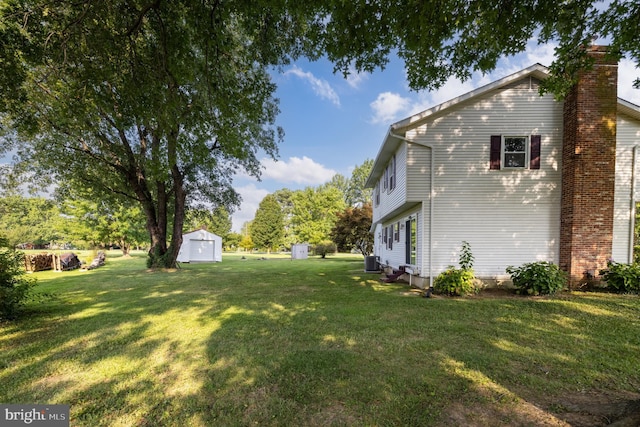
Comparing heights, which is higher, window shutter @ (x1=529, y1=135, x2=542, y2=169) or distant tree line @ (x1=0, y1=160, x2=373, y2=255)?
window shutter @ (x1=529, y1=135, x2=542, y2=169)

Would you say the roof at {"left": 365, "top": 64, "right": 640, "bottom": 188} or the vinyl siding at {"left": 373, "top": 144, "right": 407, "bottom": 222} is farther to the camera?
Answer: the vinyl siding at {"left": 373, "top": 144, "right": 407, "bottom": 222}

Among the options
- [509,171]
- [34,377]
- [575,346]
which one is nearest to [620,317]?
[575,346]

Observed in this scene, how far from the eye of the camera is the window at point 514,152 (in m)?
9.00

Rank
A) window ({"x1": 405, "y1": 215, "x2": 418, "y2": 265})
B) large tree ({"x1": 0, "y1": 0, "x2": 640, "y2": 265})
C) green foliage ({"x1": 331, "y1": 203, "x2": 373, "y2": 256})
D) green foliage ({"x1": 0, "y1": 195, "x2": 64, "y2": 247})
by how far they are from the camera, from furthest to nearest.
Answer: green foliage ({"x1": 0, "y1": 195, "x2": 64, "y2": 247}) < green foliage ({"x1": 331, "y1": 203, "x2": 373, "y2": 256}) < window ({"x1": 405, "y1": 215, "x2": 418, "y2": 265}) < large tree ({"x1": 0, "y1": 0, "x2": 640, "y2": 265})

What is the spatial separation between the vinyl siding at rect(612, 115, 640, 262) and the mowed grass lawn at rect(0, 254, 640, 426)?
2.59 m

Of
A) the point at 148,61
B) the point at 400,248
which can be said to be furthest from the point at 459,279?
the point at 148,61

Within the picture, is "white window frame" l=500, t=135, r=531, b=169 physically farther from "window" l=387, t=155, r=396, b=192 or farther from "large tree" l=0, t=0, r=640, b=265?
"large tree" l=0, t=0, r=640, b=265

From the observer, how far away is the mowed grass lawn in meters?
2.71

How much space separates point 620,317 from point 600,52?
755 centimetres

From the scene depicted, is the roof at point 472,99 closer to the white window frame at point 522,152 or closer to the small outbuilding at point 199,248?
the white window frame at point 522,152

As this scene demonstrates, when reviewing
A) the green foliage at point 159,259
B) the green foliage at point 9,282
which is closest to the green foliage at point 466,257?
the green foliage at point 9,282

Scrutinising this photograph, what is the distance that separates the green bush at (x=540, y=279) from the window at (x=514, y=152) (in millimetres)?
3157

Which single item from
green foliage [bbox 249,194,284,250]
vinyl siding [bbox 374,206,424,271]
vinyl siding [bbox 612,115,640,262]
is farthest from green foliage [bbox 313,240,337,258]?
vinyl siding [bbox 612,115,640,262]

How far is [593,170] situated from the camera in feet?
27.1
